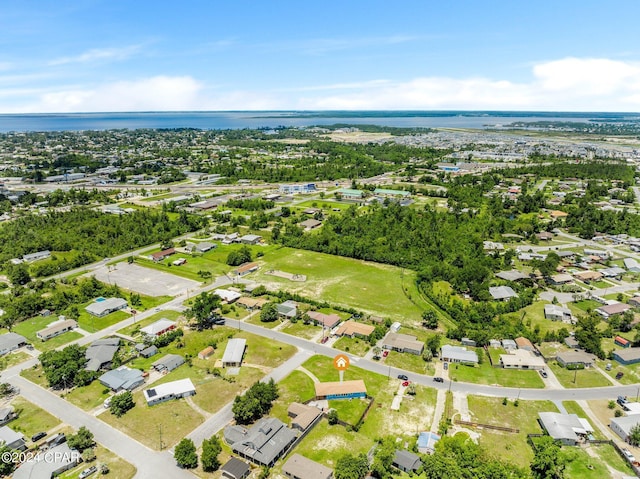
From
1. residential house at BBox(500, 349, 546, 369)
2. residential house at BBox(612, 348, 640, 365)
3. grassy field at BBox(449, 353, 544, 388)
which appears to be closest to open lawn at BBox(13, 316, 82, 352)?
grassy field at BBox(449, 353, 544, 388)

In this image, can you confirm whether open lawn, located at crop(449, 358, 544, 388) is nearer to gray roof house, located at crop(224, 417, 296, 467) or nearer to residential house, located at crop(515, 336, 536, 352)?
residential house, located at crop(515, 336, 536, 352)

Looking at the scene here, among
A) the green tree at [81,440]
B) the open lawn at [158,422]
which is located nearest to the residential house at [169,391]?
the open lawn at [158,422]

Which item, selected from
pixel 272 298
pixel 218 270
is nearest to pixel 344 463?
pixel 272 298

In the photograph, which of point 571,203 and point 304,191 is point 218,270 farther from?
point 571,203

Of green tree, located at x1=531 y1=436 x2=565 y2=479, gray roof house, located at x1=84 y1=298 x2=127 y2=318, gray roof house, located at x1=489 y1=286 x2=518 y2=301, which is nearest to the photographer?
green tree, located at x1=531 y1=436 x2=565 y2=479

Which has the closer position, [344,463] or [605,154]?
[344,463]

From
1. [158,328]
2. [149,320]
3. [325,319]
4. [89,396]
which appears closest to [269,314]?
[325,319]

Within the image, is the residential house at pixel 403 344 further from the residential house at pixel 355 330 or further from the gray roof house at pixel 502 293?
the gray roof house at pixel 502 293
